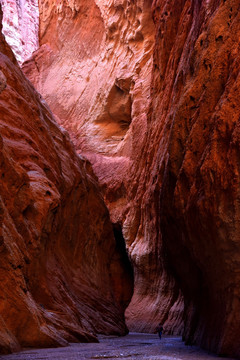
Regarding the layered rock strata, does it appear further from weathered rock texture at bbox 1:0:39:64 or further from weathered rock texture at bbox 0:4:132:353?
weathered rock texture at bbox 1:0:39:64

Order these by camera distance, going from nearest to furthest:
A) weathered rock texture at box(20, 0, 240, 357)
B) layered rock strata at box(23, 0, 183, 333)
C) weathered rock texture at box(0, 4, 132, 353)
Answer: weathered rock texture at box(20, 0, 240, 357), weathered rock texture at box(0, 4, 132, 353), layered rock strata at box(23, 0, 183, 333)

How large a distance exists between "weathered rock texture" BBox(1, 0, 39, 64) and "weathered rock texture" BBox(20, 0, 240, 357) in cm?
361

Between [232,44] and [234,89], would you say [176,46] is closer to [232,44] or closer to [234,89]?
[232,44]

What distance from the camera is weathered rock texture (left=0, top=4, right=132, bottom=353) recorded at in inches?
297

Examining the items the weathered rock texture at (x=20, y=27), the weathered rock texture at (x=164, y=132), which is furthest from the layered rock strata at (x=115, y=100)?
the weathered rock texture at (x=20, y=27)

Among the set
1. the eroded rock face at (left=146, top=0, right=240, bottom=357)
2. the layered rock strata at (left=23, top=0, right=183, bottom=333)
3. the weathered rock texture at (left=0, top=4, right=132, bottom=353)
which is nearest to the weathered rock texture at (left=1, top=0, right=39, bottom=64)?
the layered rock strata at (left=23, top=0, right=183, bottom=333)

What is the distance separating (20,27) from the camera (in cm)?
4041

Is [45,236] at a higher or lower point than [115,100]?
lower

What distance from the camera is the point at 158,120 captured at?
16.9 metres

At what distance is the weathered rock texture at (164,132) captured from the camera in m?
7.03

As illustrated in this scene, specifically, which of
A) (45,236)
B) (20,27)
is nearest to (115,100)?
(20,27)

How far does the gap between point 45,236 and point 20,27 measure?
33554mm

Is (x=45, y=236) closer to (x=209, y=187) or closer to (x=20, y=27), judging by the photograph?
(x=209, y=187)

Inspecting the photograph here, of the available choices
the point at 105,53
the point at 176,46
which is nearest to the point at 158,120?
the point at 176,46
